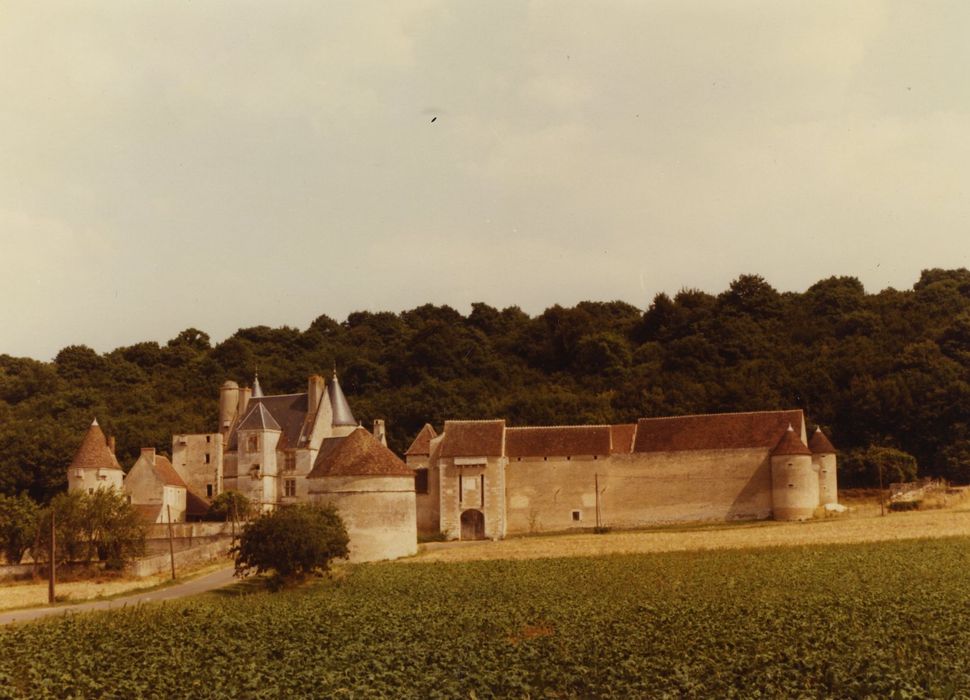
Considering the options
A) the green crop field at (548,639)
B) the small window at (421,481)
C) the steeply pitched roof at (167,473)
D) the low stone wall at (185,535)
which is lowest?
the low stone wall at (185,535)

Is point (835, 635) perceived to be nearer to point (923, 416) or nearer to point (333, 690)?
point (333, 690)

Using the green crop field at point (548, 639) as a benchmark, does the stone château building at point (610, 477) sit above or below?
above

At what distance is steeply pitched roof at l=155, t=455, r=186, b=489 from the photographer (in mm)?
51562

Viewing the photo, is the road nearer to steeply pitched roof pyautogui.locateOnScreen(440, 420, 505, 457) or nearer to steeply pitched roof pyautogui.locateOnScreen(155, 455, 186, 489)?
steeply pitched roof pyautogui.locateOnScreen(155, 455, 186, 489)

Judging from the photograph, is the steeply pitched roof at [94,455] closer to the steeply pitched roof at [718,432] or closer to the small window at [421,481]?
the small window at [421,481]

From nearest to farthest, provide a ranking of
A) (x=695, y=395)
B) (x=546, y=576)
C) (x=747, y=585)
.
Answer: (x=747, y=585) < (x=546, y=576) < (x=695, y=395)

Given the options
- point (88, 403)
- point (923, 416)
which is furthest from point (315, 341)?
point (923, 416)

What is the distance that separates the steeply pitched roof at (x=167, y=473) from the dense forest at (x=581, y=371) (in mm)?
8435

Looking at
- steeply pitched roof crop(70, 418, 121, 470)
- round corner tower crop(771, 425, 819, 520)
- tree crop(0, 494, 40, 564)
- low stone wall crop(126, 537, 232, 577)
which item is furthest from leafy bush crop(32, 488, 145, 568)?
round corner tower crop(771, 425, 819, 520)

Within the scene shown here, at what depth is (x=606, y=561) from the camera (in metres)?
34.4

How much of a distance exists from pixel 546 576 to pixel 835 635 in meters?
13.4

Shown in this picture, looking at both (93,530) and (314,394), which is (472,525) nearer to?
(314,394)

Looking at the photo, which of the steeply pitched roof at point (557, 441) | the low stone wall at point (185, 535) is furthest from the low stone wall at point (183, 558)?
the steeply pitched roof at point (557, 441)

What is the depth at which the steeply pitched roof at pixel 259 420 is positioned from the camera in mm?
55219
